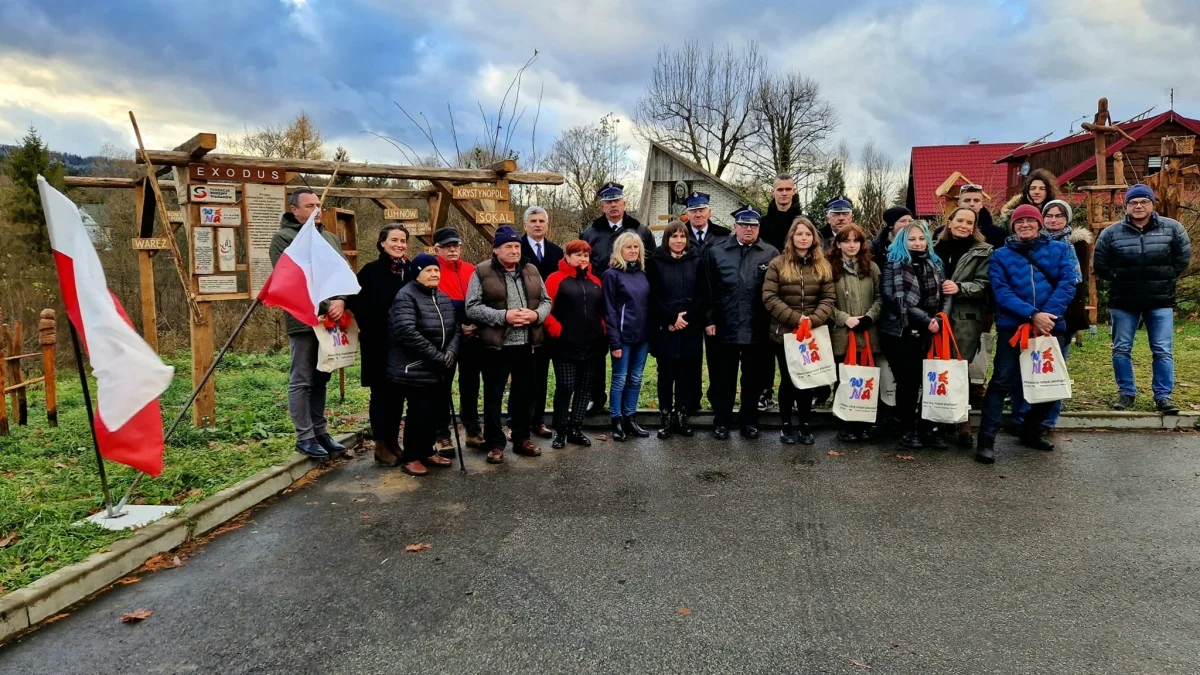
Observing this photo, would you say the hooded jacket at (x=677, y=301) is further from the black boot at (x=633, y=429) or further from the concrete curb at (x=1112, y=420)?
the concrete curb at (x=1112, y=420)

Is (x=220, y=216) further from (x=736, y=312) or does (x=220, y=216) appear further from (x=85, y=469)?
(x=736, y=312)

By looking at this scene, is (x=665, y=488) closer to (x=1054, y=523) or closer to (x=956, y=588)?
(x=956, y=588)

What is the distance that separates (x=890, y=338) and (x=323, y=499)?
4.84 m

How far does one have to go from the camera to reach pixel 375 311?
5.73 m

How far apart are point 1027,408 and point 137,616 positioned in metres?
6.95

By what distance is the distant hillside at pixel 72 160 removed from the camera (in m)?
29.2

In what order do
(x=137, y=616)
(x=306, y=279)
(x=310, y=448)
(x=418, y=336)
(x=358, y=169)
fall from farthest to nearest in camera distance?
(x=358, y=169) → (x=310, y=448) → (x=418, y=336) → (x=306, y=279) → (x=137, y=616)

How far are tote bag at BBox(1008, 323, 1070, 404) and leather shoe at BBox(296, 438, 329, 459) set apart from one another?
5.92m

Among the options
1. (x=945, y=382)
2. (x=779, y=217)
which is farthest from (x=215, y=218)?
(x=945, y=382)

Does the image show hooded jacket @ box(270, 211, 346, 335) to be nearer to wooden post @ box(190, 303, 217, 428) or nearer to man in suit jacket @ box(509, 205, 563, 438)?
wooden post @ box(190, 303, 217, 428)

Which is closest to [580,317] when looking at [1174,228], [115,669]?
[115,669]

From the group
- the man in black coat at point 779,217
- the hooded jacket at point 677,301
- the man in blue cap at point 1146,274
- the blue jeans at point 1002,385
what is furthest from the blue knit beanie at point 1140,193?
the hooded jacket at point 677,301

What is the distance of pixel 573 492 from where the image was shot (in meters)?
5.16

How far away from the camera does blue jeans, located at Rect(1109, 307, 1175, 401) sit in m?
6.53
